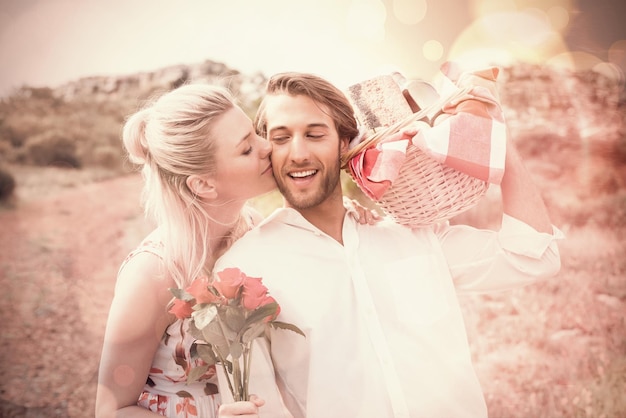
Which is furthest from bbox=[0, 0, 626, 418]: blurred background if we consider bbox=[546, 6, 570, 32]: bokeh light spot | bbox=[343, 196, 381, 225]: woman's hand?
bbox=[343, 196, 381, 225]: woman's hand

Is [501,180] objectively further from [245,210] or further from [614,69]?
[614,69]

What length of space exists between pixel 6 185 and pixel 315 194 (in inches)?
291

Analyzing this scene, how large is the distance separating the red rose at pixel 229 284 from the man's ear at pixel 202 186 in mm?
616

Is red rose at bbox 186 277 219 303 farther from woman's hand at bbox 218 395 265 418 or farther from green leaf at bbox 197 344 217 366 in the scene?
woman's hand at bbox 218 395 265 418

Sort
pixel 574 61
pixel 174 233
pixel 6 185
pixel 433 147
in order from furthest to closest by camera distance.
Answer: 1. pixel 6 185
2. pixel 574 61
3. pixel 174 233
4. pixel 433 147

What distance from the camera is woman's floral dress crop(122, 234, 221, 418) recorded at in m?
1.84

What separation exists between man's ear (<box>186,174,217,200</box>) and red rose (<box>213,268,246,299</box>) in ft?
2.02

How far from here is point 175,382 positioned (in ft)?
Answer: 6.35

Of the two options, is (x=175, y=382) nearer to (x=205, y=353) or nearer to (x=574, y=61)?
(x=205, y=353)

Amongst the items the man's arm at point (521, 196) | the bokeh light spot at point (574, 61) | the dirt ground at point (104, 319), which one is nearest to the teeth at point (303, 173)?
the man's arm at point (521, 196)

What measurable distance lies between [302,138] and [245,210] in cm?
63

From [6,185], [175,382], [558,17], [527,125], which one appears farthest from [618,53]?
[6,185]

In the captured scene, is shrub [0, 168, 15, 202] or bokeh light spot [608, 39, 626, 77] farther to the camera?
shrub [0, 168, 15, 202]

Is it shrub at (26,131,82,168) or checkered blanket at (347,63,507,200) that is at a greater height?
checkered blanket at (347,63,507,200)
